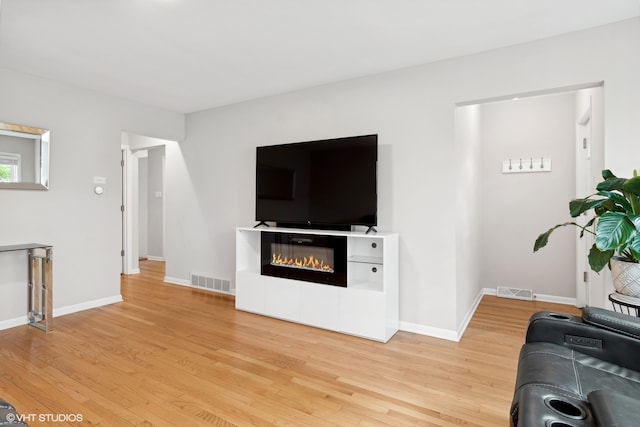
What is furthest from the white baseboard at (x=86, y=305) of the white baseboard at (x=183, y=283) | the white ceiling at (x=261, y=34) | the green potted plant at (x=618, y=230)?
the green potted plant at (x=618, y=230)

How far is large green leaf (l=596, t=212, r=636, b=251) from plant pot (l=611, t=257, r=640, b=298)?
1.27 feet

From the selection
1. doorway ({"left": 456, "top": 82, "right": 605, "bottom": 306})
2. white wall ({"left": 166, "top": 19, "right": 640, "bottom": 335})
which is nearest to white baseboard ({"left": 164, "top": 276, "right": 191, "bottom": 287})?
white wall ({"left": 166, "top": 19, "right": 640, "bottom": 335})

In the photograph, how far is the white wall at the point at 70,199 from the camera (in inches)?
131

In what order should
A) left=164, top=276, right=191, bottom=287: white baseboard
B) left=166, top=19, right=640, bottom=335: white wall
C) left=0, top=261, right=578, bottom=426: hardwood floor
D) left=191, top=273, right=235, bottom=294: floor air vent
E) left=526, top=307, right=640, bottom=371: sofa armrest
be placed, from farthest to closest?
left=164, top=276, right=191, bottom=287: white baseboard → left=191, top=273, right=235, bottom=294: floor air vent → left=166, top=19, right=640, bottom=335: white wall → left=0, top=261, right=578, bottom=426: hardwood floor → left=526, top=307, right=640, bottom=371: sofa armrest

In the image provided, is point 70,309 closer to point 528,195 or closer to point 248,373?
point 248,373

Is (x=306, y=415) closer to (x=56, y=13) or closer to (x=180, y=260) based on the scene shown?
(x=56, y=13)

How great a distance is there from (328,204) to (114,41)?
231cm

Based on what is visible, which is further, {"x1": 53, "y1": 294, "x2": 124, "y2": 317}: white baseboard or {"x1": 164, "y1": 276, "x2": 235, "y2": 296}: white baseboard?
{"x1": 164, "y1": 276, "x2": 235, "y2": 296}: white baseboard

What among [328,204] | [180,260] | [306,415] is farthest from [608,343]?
[180,260]

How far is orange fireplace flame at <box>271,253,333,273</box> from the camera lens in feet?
11.1

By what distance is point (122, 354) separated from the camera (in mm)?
2688

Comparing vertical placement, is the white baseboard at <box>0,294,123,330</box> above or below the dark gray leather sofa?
below

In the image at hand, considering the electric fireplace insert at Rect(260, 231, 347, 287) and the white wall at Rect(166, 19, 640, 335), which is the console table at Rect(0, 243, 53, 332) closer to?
the white wall at Rect(166, 19, 640, 335)

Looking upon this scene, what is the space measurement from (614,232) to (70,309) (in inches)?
191
